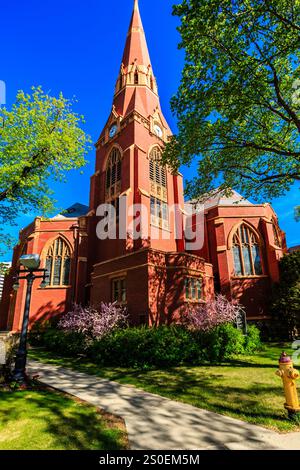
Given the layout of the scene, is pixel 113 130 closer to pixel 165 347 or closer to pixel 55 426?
pixel 165 347

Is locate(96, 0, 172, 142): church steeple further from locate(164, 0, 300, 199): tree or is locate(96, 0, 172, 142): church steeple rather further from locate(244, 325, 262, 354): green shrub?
locate(244, 325, 262, 354): green shrub

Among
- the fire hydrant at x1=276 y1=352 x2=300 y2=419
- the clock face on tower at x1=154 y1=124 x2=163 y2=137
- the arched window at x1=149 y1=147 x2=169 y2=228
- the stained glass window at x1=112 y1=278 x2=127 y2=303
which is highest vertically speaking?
the clock face on tower at x1=154 y1=124 x2=163 y2=137

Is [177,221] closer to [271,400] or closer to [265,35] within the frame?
[265,35]

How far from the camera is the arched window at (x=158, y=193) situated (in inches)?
885

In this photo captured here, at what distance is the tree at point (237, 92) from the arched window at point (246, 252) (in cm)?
873

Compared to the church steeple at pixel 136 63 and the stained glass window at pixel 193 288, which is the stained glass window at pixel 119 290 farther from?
the church steeple at pixel 136 63

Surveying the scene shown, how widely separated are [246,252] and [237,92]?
15.1 m

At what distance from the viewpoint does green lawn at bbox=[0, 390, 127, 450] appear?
3953 mm

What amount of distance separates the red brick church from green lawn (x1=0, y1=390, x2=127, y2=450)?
9935 mm

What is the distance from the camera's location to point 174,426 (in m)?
4.66

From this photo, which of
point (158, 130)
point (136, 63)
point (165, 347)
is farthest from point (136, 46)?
point (165, 347)

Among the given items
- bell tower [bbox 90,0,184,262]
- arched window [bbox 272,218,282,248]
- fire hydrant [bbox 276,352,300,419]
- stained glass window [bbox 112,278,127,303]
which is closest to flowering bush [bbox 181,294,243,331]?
stained glass window [bbox 112,278,127,303]

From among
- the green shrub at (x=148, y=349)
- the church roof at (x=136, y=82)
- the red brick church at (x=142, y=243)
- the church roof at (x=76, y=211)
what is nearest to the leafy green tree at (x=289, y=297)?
the red brick church at (x=142, y=243)

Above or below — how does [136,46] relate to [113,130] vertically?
above
